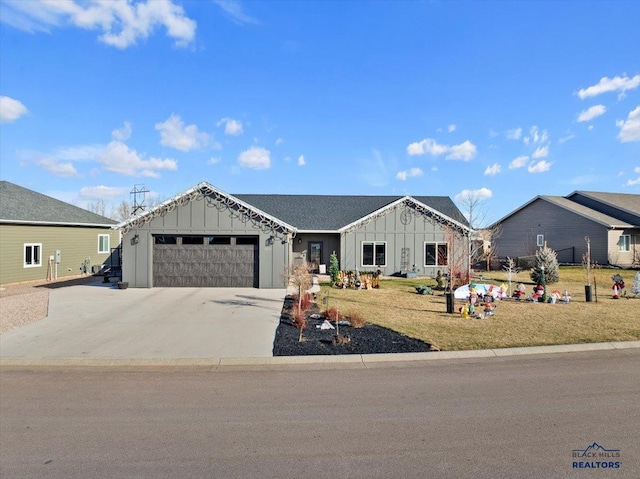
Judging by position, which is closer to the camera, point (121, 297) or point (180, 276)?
point (121, 297)

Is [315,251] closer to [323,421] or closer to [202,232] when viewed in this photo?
[202,232]

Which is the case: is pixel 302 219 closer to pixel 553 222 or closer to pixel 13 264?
pixel 13 264

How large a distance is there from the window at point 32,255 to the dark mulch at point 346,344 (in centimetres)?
1859

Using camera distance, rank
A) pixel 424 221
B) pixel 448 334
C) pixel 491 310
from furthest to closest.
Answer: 1. pixel 424 221
2. pixel 491 310
3. pixel 448 334

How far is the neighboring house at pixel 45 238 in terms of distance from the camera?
2069 centimetres

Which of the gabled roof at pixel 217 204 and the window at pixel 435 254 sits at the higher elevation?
the gabled roof at pixel 217 204

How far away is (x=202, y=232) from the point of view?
1919cm

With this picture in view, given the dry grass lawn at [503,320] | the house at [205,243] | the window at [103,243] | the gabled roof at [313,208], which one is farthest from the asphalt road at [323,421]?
the window at [103,243]

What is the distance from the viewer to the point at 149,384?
655 cm

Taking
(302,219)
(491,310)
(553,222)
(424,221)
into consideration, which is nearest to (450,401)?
(491,310)

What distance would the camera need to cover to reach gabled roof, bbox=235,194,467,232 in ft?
85.7

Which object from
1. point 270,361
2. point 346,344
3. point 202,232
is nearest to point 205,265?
point 202,232

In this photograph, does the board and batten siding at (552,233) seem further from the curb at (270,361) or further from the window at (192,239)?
the window at (192,239)

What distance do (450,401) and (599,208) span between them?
113ft
